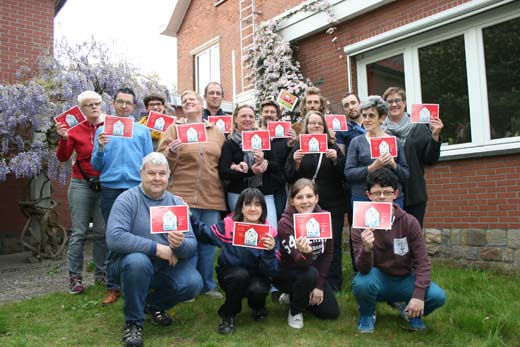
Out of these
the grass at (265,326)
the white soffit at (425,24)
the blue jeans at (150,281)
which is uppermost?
the white soffit at (425,24)

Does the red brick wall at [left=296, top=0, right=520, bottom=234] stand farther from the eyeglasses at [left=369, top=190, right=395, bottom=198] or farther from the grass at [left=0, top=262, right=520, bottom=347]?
the eyeglasses at [left=369, top=190, right=395, bottom=198]

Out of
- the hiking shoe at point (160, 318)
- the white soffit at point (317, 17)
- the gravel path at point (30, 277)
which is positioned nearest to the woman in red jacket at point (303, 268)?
the hiking shoe at point (160, 318)

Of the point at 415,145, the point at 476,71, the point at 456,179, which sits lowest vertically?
the point at 456,179

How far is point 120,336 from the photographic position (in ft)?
11.2

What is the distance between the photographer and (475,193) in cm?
583

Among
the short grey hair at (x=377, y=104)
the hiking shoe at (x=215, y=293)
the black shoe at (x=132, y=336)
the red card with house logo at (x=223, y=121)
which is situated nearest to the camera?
the black shoe at (x=132, y=336)

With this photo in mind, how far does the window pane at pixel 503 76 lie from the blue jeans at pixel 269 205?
11.1 ft

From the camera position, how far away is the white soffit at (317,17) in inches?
284

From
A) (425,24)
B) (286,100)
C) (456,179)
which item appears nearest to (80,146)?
(286,100)

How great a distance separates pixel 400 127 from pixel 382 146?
552 millimetres

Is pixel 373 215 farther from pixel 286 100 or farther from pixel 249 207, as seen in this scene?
pixel 286 100

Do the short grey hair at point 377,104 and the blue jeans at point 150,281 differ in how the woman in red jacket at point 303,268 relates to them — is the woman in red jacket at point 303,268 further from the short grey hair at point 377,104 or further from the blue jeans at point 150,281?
the short grey hair at point 377,104

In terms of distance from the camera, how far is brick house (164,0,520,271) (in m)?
5.61

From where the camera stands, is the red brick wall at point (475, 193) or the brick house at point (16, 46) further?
the brick house at point (16, 46)
